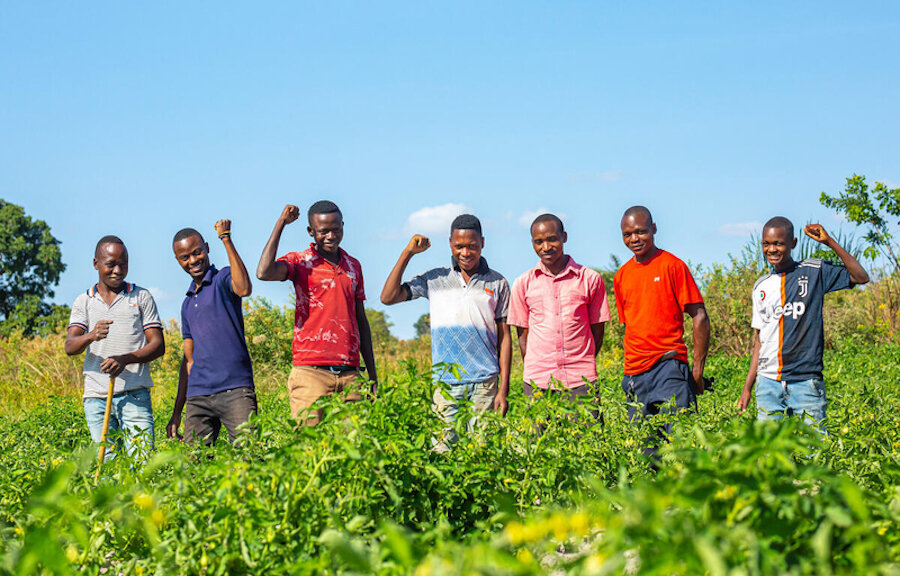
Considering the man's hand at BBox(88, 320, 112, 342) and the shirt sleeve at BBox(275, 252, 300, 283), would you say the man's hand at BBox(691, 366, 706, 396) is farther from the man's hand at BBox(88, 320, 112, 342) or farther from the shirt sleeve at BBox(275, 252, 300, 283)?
the man's hand at BBox(88, 320, 112, 342)

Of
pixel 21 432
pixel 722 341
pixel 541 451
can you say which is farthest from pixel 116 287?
pixel 722 341

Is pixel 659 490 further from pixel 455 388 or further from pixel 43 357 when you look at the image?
pixel 43 357

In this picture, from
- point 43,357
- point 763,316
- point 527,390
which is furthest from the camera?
point 43,357

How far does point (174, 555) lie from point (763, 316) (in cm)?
409

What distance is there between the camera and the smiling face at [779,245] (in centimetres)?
529

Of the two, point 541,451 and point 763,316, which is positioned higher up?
point 763,316

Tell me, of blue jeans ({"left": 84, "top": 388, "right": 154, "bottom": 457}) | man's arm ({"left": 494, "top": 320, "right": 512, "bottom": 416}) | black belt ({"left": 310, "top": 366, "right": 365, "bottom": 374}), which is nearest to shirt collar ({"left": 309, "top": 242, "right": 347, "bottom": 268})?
black belt ({"left": 310, "top": 366, "right": 365, "bottom": 374})

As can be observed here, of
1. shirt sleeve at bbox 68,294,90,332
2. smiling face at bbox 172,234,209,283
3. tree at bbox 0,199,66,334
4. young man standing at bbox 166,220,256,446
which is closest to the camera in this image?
young man standing at bbox 166,220,256,446

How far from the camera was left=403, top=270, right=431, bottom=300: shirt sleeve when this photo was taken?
5531mm

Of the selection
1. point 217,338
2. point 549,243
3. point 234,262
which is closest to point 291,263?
point 234,262

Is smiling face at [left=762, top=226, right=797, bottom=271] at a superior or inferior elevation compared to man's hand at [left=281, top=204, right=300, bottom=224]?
inferior

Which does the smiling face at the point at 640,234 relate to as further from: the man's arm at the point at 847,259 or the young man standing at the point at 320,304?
the young man standing at the point at 320,304

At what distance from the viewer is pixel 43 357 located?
1359 centimetres

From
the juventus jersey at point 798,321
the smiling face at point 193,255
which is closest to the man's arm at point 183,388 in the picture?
the smiling face at point 193,255
